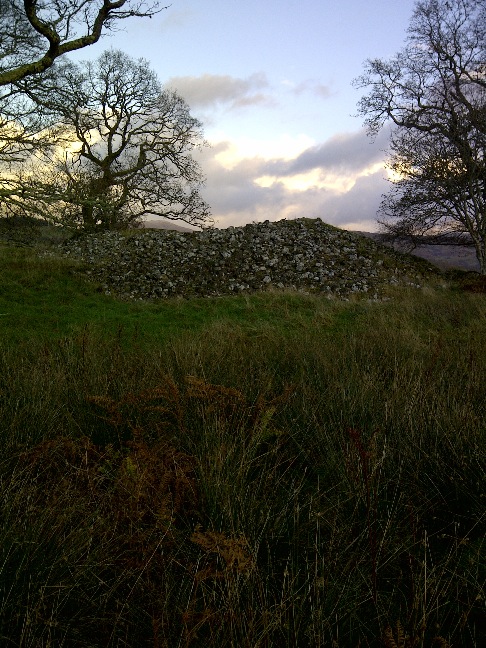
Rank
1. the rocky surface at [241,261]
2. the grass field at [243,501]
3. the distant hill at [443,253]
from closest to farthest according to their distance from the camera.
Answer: the grass field at [243,501] < the rocky surface at [241,261] < the distant hill at [443,253]

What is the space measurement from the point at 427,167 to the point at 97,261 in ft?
45.8

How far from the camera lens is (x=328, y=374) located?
559cm

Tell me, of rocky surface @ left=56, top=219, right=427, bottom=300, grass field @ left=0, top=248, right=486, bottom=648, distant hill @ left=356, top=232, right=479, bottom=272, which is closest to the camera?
grass field @ left=0, top=248, right=486, bottom=648

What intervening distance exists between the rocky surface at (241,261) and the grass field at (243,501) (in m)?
8.34

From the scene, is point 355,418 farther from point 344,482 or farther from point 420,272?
point 420,272

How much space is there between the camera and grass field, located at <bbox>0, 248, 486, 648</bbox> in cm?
195

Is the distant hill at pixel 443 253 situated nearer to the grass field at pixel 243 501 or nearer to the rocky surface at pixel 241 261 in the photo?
the rocky surface at pixel 241 261

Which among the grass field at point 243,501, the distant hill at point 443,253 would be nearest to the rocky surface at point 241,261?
the distant hill at point 443,253

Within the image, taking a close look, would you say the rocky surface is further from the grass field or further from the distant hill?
the grass field

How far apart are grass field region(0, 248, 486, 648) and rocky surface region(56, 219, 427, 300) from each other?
8341mm

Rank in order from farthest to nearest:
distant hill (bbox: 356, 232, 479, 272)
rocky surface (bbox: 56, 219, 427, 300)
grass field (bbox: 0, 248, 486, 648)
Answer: distant hill (bbox: 356, 232, 479, 272)
rocky surface (bbox: 56, 219, 427, 300)
grass field (bbox: 0, 248, 486, 648)

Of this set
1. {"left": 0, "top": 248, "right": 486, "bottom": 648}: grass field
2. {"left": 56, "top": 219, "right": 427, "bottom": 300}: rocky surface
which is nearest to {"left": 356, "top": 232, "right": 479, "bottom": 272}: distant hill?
{"left": 56, "top": 219, "right": 427, "bottom": 300}: rocky surface

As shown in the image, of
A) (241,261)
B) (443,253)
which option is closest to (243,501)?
(241,261)

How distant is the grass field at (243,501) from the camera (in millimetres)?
1947
